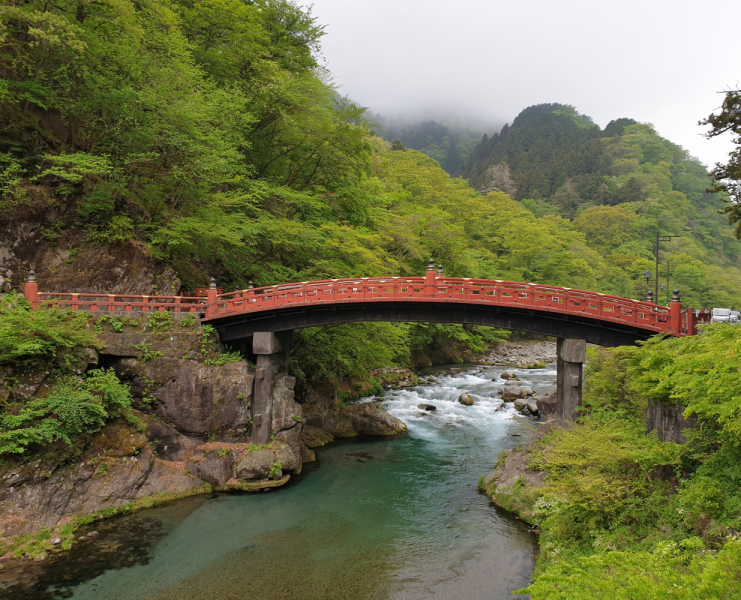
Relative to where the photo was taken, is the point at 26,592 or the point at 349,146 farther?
the point at 349,146

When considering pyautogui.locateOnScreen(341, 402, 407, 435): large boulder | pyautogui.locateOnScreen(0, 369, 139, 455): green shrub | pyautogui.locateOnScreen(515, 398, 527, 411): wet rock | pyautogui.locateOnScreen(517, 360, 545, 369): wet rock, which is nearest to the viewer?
pyautogui.locateOnScreen(0, 369, 139, 455): green shrub

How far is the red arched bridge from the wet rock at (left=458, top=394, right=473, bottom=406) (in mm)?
10749

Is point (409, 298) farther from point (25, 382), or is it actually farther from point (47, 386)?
point (25, 382)

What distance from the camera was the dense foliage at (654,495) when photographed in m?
6.41

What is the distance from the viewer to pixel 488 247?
5159 centimetres

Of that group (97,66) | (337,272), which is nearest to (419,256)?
(337,272)

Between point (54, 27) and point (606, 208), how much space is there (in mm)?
71388

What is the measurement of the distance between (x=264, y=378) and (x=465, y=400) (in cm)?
1402

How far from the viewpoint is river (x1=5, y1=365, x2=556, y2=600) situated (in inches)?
412

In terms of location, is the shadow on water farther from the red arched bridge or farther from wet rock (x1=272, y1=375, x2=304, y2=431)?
the red arched bridge

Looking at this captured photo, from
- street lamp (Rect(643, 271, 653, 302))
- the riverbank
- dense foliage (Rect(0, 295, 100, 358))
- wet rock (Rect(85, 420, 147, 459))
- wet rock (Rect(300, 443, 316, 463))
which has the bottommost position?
wet rock (Rect(300, 443, 316, 463))

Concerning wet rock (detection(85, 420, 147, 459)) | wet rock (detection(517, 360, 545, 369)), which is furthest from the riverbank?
wet rock (detection(517, 360, 545, 369))

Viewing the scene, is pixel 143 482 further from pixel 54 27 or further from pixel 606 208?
pixel 606 208

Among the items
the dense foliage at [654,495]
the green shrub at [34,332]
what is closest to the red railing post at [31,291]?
the green shrub at [34,332]
